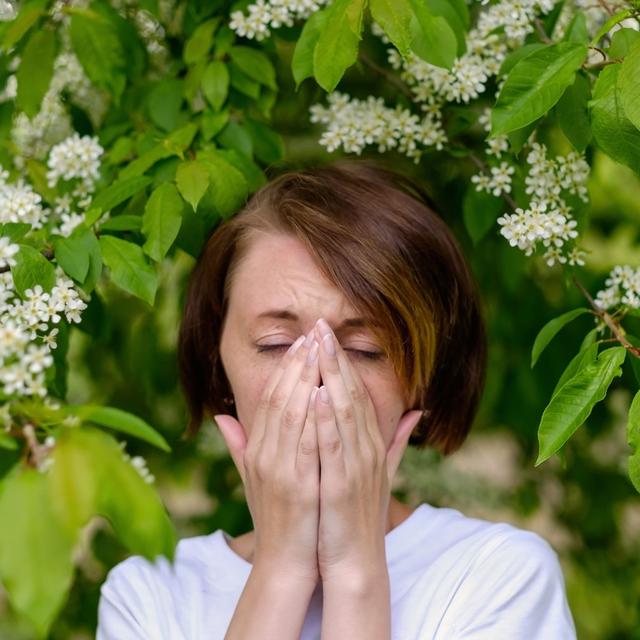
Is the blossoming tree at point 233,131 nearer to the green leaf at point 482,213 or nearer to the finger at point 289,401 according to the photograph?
the green leaf at point 482,213

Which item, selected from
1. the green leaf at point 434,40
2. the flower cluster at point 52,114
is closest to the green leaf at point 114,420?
the green leaf at point 434,40

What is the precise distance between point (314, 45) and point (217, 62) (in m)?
0.33

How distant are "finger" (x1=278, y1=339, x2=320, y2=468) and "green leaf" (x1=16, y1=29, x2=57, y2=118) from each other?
33.1 inches

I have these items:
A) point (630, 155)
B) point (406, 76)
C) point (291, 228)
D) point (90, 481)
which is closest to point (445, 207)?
point (406, 76)

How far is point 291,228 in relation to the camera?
192cm

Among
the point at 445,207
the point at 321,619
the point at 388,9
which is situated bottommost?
the point at 321,619

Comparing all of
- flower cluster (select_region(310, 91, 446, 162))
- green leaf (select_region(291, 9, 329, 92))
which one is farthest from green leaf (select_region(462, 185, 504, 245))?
green leaf (select_region(291, 9, 329, 92))

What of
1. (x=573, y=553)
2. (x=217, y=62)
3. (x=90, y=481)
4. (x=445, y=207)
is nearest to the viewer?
(x=90, y=481)

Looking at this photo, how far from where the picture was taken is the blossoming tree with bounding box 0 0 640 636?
1.56 m

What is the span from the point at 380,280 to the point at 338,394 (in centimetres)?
24

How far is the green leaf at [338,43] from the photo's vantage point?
1.62 metres

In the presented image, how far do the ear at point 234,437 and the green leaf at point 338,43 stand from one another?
66cm

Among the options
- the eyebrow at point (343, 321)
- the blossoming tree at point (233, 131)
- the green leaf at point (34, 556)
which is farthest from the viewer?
the eyebrow at point (343, 321)

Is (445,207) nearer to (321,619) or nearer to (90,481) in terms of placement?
(321,619)
